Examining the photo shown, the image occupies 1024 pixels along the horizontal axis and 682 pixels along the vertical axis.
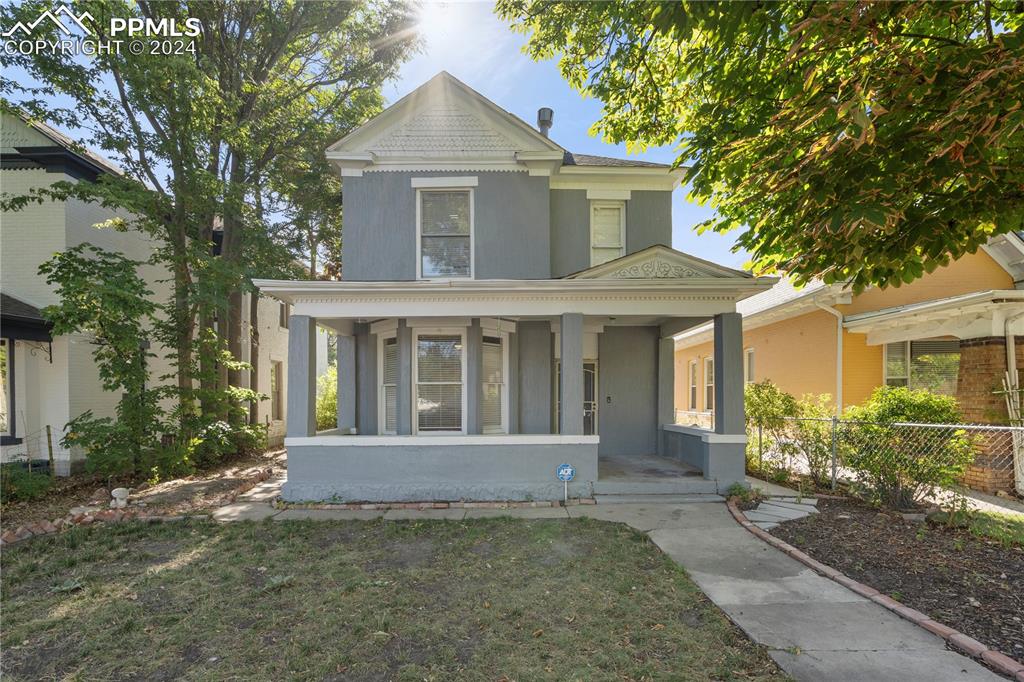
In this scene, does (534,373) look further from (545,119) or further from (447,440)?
(545,119)

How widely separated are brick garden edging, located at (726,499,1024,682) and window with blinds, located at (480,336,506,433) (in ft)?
15.4

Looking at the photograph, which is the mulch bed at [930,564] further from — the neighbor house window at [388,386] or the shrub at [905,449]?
the neighbor house window at [388,386]

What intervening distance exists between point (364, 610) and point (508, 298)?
4851 millimetres

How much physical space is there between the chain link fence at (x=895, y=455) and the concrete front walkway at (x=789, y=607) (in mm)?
2290

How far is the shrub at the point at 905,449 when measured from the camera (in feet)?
20.1

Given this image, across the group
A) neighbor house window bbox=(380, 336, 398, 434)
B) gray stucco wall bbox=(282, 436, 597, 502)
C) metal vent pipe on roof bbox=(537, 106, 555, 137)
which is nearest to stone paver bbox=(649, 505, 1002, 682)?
gray stucco wall bbox=(282, 436, 597, 502)

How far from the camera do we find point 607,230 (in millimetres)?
9469

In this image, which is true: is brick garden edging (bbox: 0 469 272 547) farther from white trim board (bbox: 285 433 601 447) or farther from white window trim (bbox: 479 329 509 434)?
white window trim (bbox: 479 329 509 434)

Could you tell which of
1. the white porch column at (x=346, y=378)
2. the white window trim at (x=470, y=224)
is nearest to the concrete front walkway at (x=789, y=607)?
the white porch column at (x=346, y=378)

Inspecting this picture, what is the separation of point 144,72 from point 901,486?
14.2m

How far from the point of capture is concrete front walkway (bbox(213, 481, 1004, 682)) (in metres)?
3.13

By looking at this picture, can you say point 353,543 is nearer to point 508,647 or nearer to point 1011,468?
point 508,647

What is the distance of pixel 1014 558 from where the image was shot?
4688mm

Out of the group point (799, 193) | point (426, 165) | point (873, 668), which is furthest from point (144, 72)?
point (873, 668)
